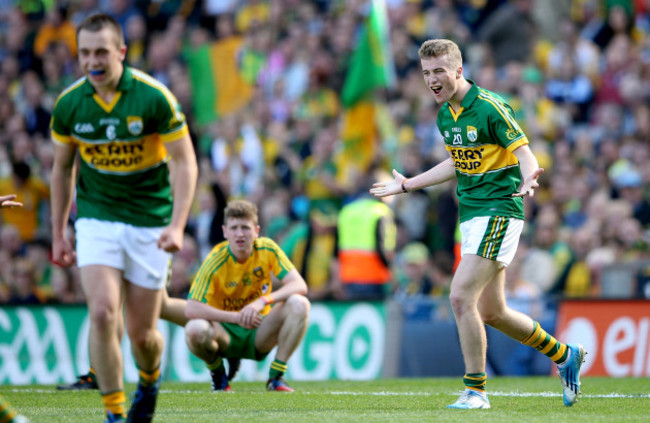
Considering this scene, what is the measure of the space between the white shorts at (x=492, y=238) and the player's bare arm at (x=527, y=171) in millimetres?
260

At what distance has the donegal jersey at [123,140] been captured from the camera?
6.19m

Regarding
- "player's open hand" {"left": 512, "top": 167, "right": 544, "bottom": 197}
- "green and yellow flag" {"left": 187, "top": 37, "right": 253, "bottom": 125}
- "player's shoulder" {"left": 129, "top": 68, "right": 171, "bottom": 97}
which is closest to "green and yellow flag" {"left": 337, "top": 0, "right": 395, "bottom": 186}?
"green and yellow flag" {"left": 187, "top": 37, "right": 253, "bottom": 125}

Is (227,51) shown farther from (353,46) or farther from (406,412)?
(406,412)

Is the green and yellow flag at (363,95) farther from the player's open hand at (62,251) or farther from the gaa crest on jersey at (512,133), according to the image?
the player's open hand at (62,251)

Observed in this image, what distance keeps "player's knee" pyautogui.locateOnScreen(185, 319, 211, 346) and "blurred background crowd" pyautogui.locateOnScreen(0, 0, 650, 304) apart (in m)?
4.28

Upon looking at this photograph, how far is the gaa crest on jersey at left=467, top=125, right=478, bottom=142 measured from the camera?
25.2 feet

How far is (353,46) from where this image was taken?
18172 millimetres

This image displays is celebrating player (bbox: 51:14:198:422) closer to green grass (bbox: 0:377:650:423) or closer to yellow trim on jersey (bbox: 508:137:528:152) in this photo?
green grass (bbox: 0:377:650:423)

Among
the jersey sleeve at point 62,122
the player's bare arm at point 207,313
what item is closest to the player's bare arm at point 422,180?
the player's bare arm at point 207,313

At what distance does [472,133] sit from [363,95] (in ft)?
29.1

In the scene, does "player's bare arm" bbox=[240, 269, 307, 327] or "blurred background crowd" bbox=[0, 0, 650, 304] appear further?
"blurred background crowd" bbox=[0, 0, 650, 304]

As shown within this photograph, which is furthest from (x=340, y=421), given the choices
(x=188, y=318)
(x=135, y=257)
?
(x=188, y=318)

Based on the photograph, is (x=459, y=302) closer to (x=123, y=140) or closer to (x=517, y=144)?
(x=517, y=144)

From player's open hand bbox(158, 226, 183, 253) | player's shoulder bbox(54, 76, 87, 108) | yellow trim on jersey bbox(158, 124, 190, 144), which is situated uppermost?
player's shoulder bbox(54, 76, 87, 108)
